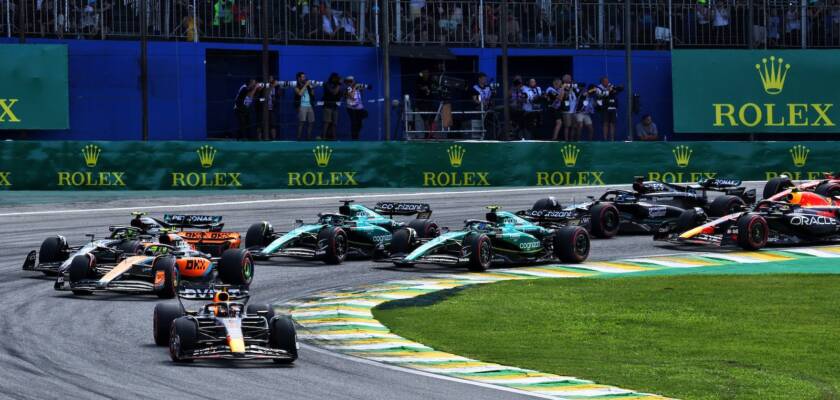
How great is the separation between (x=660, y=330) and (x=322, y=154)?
58.2ft

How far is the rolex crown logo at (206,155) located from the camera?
112 ft

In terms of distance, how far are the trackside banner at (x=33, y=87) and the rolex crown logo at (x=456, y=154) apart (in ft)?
29.8

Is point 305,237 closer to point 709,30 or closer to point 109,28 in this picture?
point 109,28

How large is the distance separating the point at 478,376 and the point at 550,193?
804 inches

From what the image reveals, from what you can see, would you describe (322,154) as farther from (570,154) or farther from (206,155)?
(570,154)

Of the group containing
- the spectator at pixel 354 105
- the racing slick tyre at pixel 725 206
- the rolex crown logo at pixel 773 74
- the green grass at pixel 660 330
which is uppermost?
the rolex crown logo at pixel 773 74

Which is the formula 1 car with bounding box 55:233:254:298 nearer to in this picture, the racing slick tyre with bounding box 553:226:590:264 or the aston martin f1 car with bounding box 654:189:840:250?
the racing slick tyre with bounding box 553:226:590:264

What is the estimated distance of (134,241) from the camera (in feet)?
71.5

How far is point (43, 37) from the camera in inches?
1421

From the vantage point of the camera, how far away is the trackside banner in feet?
115

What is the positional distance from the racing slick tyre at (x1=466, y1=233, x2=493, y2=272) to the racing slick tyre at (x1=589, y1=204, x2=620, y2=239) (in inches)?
185

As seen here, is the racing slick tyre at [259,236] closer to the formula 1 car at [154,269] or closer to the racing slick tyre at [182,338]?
the formula 1 car at [154,269]

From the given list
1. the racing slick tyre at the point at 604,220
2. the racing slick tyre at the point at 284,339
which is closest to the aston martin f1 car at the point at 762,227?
the racing slick tyre at the point at 604,220

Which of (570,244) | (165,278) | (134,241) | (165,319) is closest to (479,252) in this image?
(570,244)
